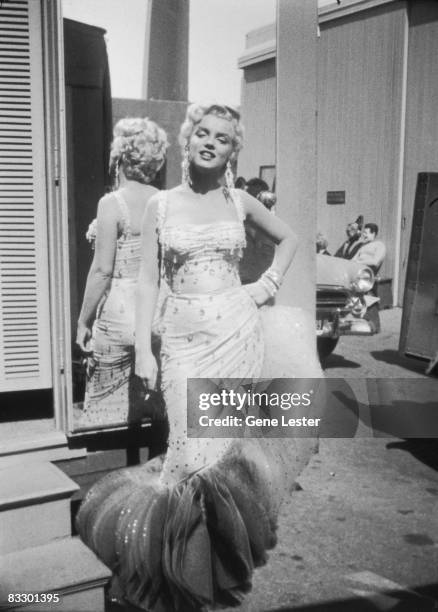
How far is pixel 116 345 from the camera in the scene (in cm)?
343

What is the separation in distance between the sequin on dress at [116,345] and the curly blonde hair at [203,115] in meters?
0.54

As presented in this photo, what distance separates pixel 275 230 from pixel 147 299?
0.63 m

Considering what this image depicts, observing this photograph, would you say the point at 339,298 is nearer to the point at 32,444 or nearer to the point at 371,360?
the point at 371,360

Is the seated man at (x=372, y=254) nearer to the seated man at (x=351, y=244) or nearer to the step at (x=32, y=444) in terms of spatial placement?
the seated man at (x=351, y=244)

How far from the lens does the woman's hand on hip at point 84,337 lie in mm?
3437

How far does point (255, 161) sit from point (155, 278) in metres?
2.34

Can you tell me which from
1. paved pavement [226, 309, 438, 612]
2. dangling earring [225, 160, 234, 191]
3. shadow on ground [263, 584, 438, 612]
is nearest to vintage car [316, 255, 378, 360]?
paved pavement [226, 309, 438, 612]

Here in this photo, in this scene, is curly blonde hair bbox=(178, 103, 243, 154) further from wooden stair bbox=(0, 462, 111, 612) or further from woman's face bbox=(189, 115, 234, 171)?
wooden stair bbox=(0, 462, 111, 612)

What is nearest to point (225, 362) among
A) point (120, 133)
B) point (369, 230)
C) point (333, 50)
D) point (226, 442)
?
point (226, 442)

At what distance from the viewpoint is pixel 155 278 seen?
113 inches

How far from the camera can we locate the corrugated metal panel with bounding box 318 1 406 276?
10211 mm

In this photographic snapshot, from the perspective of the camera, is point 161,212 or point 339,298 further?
point 339,298

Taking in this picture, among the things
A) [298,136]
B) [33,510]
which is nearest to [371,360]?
[298,136]

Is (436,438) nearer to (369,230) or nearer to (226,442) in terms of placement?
(226,442)
